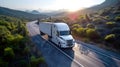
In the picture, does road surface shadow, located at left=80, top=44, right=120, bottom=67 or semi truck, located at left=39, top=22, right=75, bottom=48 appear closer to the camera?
road surface shadow, located at left=80, top=44, right=120, bottom=67

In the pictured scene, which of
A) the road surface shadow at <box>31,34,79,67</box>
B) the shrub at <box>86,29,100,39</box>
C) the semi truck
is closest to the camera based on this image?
the road surface shadow at <box>31,34,79,67</box>

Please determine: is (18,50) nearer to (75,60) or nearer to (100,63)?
(75,60)

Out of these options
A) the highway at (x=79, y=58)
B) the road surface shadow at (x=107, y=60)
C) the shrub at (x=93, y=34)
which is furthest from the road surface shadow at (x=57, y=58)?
the shrub at (x=93, y=34)

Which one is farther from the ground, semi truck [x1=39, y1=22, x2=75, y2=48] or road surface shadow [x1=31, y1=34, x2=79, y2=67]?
semi truck [x1=39, y1=22, x2=75, y2=48]

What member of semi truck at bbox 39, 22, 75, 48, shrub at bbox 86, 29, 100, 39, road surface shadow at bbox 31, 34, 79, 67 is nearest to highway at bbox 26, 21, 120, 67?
road surface shadow at bbox 31, 34, 79, 67

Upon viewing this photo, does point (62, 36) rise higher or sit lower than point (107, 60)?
higher

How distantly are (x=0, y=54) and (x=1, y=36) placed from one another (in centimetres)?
587

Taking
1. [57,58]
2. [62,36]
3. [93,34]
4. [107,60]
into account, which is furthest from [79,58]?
[93,34]

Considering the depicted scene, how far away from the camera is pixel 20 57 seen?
66.4 ft

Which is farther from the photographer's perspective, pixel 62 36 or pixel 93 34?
pixel 93 34

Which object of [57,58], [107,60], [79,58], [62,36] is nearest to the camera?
[107,60]

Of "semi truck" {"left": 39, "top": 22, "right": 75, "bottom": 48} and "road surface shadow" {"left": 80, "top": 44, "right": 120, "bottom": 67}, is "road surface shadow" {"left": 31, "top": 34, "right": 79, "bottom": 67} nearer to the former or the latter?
"semi truck" {"left": 39, "top": 22, "right": 75, "bottom": 48}

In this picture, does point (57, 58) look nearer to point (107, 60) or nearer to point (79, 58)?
point (79, 58)

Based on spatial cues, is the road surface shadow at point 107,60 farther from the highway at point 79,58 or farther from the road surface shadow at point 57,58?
the road surface shadow at point 57,58
